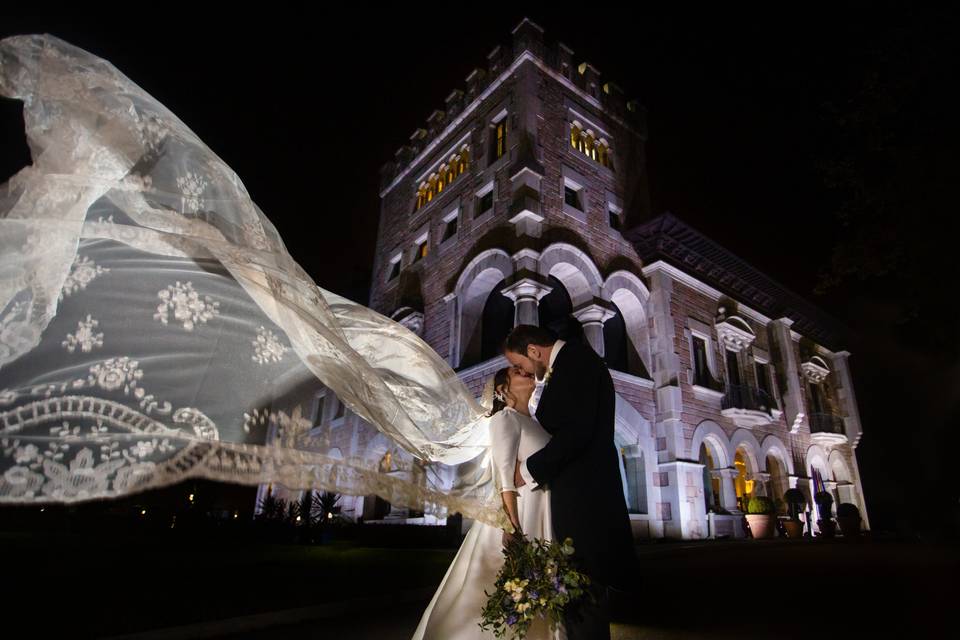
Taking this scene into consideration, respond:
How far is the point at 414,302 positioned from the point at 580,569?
53.8 feet

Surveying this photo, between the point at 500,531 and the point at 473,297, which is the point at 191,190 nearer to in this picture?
the point at 500,531

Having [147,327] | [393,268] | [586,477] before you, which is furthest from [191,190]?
[393,268]

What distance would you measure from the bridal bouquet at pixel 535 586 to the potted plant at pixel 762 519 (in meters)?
15.3

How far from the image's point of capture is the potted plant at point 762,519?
14547 mm

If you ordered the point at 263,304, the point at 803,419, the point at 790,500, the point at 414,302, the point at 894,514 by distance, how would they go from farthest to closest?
the point at 894,514 < the point at 803,419 < the point at 414,302 < the point at 790,500 < the point at 263,304

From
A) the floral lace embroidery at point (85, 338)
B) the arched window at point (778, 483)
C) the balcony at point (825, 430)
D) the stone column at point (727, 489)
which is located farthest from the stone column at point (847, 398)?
the floral lace embroidery at point (85, 338)

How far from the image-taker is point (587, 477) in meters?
2.43

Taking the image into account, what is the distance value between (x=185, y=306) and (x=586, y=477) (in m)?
2.15

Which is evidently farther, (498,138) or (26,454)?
(498,138)

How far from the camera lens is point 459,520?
39.5 feet

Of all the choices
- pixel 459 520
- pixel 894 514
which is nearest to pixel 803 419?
pixel 894 514

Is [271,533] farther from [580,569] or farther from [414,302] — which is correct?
[580,569]

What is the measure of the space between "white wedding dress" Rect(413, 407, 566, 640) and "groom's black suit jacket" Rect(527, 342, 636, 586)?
178 millimetres

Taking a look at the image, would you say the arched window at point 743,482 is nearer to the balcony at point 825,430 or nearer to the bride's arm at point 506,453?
the balcony at point 825,430
